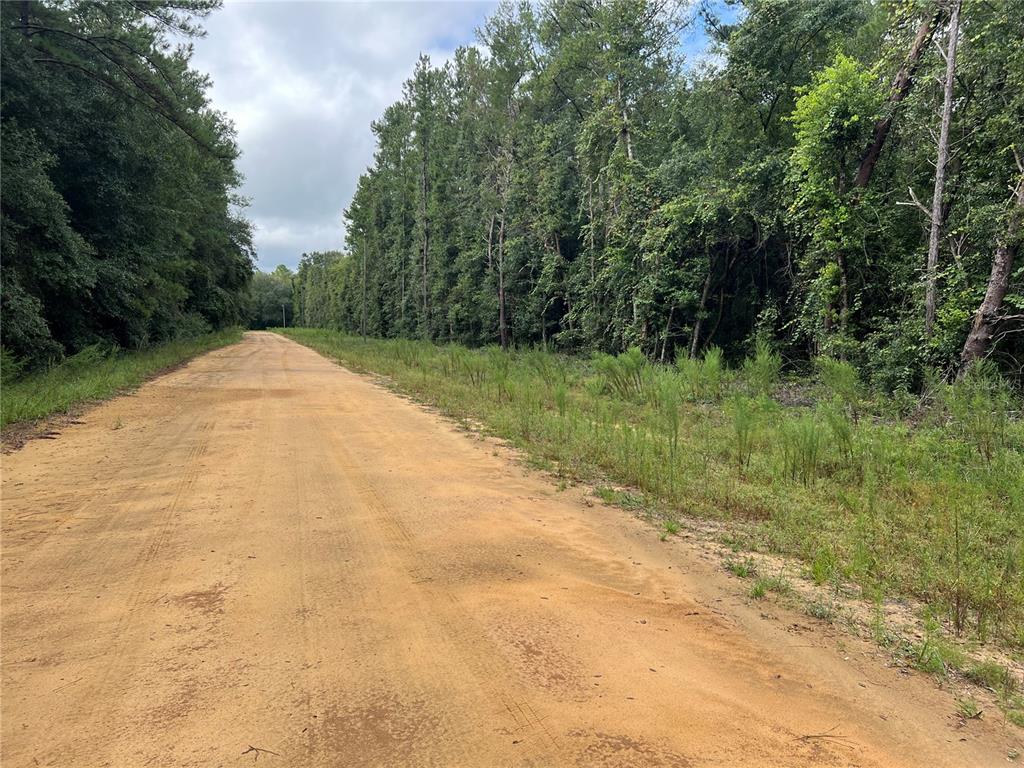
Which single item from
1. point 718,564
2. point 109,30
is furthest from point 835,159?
point 109,30

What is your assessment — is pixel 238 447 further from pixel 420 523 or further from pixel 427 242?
pixel 427 242

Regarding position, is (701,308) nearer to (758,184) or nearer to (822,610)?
(758,184)

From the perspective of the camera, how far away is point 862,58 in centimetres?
1653

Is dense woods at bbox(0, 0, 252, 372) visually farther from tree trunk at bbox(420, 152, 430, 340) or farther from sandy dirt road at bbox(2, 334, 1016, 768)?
tree trunk at bbox(420, 152, 430, 340)

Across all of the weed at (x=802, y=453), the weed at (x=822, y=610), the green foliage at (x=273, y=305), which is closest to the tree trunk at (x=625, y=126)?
the weed at (x=802, y=453)

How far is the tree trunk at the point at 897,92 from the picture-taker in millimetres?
11648

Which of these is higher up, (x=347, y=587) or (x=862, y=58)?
(x=862, y=58)

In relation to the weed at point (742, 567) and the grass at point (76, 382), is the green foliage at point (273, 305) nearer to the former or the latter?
the grass at point (76, 382)

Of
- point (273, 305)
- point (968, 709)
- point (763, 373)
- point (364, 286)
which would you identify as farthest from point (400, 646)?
point (273, 305)

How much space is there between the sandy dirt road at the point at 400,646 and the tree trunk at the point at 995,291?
8871mm

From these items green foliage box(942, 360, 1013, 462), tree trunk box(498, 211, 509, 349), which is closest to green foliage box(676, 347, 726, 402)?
green foliage box(942, 360, 1013, 462)

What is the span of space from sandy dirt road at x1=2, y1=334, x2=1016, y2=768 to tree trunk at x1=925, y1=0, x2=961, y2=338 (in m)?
9.33

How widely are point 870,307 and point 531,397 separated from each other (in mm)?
8454

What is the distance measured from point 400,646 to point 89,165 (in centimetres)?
1950
